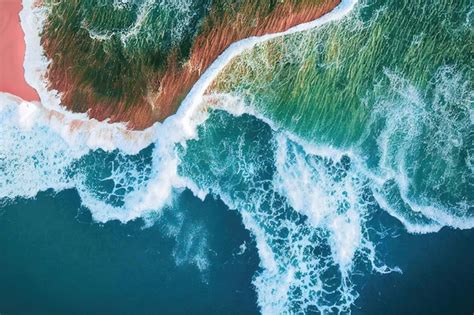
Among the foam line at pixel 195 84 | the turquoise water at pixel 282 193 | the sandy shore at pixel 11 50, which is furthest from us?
the turquoise water at pixel 282 193

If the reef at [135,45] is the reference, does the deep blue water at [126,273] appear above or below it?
below

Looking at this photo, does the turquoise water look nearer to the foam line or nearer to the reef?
the foam line

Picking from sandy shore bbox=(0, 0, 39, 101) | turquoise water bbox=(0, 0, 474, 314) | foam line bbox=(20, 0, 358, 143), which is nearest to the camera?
sandy shore bbox=(0, 0, 39, 101)

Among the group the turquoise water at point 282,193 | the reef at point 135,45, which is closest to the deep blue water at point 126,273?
the turquoise water at point 282,193

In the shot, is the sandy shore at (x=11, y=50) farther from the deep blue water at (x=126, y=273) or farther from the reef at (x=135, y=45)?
the deep blue water at (x=126, y=273)

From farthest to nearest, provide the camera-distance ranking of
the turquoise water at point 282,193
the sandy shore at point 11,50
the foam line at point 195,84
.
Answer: the turquoise water at point 282,193, the foam line at point 195,84, the sandy shore at point 11,50

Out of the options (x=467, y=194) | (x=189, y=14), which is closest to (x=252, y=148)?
(x=189, y=14)

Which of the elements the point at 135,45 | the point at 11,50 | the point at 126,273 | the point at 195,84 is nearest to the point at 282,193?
the point at 195,84

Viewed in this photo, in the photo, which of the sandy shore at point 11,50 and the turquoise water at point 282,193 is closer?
the sandy shore at point 11,50

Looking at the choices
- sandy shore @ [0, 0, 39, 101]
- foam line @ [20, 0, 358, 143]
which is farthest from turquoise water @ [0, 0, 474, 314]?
sandy shore @ [0, 0, 39, 101]
